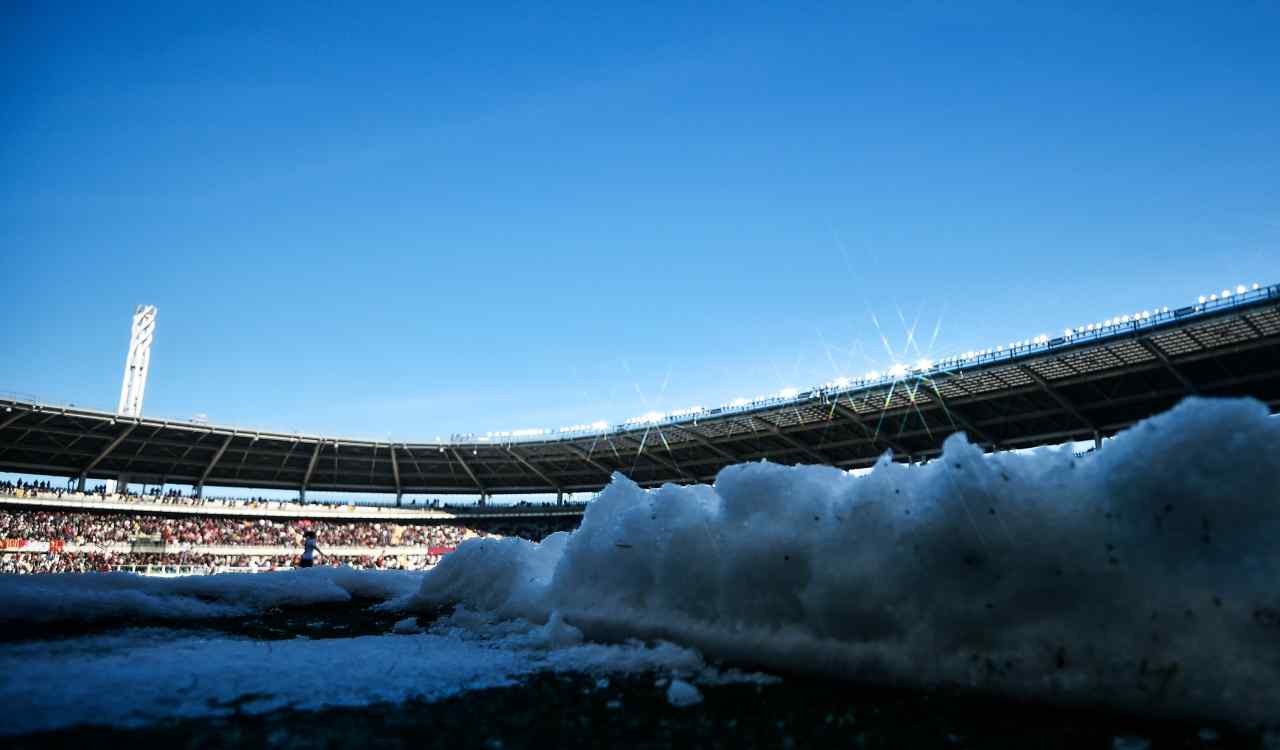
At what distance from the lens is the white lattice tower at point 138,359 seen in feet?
166

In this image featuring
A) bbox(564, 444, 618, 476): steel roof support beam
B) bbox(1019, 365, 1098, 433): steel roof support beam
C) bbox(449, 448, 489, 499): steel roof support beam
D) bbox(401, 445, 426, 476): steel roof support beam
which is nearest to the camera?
bbox(1019, 365, 1098, 433): steel roof support beam

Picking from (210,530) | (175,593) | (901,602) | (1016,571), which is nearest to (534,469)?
(210,530)

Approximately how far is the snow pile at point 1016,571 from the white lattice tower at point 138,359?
195 feet

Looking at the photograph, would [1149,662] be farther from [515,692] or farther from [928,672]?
[515,692]

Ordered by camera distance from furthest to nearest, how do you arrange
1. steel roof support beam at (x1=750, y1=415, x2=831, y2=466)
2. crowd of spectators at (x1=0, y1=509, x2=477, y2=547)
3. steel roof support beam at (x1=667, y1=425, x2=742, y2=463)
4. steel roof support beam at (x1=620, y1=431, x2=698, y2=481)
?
1. steel roof support beam at (x1=620, y1=431, x2=698, y2=481)
2. steel roof support beam at (x1=667, y1=425, x2=742, y2=463)
3. steel roof support beam at (x1=750, y1=415, x2=831, y2=466)
4. crowd of spectators at (x1=0, y1=509, x2=477, y2=547)

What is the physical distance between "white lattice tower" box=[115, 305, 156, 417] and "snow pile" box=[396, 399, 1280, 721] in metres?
59.6

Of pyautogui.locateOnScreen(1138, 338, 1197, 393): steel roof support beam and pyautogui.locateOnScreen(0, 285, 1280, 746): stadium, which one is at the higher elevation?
pyautogui.locateOnScreen(1138, 338, 1197, 393): steel roof support beam

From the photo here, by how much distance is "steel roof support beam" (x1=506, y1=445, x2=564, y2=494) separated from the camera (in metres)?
49.5

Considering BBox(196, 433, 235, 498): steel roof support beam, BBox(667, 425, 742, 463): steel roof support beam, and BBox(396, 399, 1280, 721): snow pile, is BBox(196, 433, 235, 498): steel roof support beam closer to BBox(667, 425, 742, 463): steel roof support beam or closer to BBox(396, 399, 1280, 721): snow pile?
BBox(667, 425, 742, 463): steel roof support beam

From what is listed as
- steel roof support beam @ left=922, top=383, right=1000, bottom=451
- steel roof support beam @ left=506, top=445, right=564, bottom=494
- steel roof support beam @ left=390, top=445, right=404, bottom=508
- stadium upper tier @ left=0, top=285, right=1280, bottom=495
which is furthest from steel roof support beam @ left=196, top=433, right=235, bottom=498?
steel roof support beam @ left=922, top=383, right=1000, bottom=451

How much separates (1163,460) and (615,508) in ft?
7.64

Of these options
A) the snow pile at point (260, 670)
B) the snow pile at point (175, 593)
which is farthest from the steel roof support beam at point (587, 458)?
the snow pile at point (260, 670)

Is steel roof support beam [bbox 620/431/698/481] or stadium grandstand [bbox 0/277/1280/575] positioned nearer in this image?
stadium grandstand [bbox 0/277/1280/575]

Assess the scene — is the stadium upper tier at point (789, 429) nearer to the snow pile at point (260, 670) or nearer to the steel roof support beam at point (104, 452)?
the steel roof support beam at point (104, 452)
